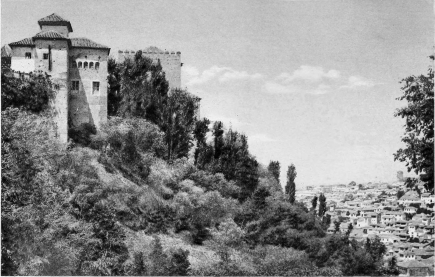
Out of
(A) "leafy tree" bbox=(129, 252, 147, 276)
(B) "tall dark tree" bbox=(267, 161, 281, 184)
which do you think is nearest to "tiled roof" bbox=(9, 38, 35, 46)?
(A) "leafy tree" bbox=(129, 252, 147, 276)

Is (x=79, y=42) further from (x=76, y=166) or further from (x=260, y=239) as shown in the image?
(x=260, y=239)

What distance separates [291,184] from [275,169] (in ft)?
7.21

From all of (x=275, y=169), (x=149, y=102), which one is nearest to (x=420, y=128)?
(x=149, y=102)

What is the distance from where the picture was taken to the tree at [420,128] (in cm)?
1052

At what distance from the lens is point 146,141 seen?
24953mm

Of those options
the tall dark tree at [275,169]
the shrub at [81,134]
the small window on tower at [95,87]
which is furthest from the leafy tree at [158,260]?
the tall dark tree at [275,169]

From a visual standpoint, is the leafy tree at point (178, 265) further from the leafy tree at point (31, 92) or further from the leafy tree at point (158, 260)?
the leafy tree at point (31, 92)

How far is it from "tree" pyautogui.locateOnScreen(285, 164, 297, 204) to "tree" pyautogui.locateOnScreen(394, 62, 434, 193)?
86.1 feet

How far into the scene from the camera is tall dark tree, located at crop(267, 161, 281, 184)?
38719 mm

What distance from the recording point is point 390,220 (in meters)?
71.7

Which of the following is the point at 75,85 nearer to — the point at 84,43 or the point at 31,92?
the point at 84,43

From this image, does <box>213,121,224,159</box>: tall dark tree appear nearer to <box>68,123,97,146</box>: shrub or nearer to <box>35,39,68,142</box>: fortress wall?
<box>68,123,97,146</box>: shrub

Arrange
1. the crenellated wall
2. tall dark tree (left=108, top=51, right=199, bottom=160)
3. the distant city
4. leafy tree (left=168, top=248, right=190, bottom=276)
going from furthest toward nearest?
the distant city, the crenellated wall, tall dark tree (left=108, top=51, right=199, bottom=160), leafy tree (left=168, top=248, right=190, bottom=276)

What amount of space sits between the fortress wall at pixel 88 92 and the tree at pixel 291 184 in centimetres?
1668
